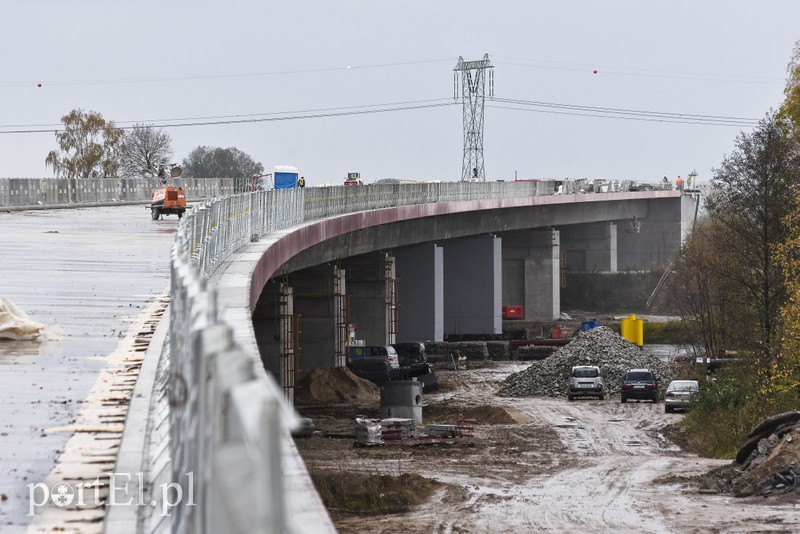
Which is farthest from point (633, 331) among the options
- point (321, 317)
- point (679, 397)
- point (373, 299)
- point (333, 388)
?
point (679, 397)

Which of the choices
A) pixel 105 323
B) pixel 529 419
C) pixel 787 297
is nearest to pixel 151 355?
pixel 105 323

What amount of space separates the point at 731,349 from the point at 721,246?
552 centimetres

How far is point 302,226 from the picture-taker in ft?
122

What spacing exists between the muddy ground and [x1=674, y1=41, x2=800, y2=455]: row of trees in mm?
2313

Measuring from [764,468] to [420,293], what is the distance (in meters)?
50.3

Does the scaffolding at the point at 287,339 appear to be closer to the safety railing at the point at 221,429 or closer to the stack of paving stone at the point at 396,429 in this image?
the stack of paving stone at the point at 396,429

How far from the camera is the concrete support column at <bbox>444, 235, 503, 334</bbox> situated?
299ft

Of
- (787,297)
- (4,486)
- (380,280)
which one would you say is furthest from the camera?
(380,280)

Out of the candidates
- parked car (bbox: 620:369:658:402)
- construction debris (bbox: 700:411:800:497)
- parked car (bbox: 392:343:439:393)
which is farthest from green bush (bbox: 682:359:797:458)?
parked car (bbox: 392:343:439:393)

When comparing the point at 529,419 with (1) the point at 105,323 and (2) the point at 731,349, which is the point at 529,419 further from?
(1) the point at 105,323

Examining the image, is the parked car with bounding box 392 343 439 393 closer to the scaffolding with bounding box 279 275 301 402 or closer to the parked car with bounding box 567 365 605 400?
the parked car with bounding box 567 365 605 400

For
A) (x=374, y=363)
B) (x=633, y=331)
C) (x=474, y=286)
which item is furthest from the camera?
(x=474, y=286)

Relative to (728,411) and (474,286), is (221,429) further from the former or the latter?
(474,286)

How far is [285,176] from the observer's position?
3236 inches
